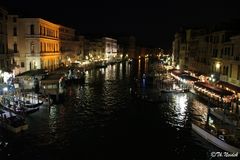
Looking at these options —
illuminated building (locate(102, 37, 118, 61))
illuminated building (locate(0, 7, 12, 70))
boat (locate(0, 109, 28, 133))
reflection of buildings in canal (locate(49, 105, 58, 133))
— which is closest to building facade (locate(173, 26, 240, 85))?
reflection of buildings in canal (locate(49, 105, 58, 133))

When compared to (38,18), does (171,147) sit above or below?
below

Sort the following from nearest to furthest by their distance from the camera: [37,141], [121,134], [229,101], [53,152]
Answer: [53,152]
[37,141]
[121,134]
[229,101]

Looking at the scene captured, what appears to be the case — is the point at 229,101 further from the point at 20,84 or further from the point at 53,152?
the point at 20,84

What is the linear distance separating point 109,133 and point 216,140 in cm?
1198

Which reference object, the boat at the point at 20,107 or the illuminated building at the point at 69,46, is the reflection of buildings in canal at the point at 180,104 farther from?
the illuminated building at the point at 69,46

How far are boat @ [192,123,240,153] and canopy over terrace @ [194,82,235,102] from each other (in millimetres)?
12413

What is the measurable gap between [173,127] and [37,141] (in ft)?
54.5

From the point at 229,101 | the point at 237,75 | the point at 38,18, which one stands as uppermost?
the point at 38,18

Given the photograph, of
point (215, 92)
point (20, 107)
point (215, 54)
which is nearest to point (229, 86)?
point (215, 92)

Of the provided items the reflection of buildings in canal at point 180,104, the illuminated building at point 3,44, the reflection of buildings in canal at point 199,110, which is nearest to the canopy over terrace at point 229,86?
the reflection of buildings in canal at point 199,110

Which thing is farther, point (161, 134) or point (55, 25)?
point (55, 25)

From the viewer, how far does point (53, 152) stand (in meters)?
27.1

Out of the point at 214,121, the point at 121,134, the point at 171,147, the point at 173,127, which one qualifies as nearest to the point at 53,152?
the point at 121,134

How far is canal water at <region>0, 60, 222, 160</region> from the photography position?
89.1ft
